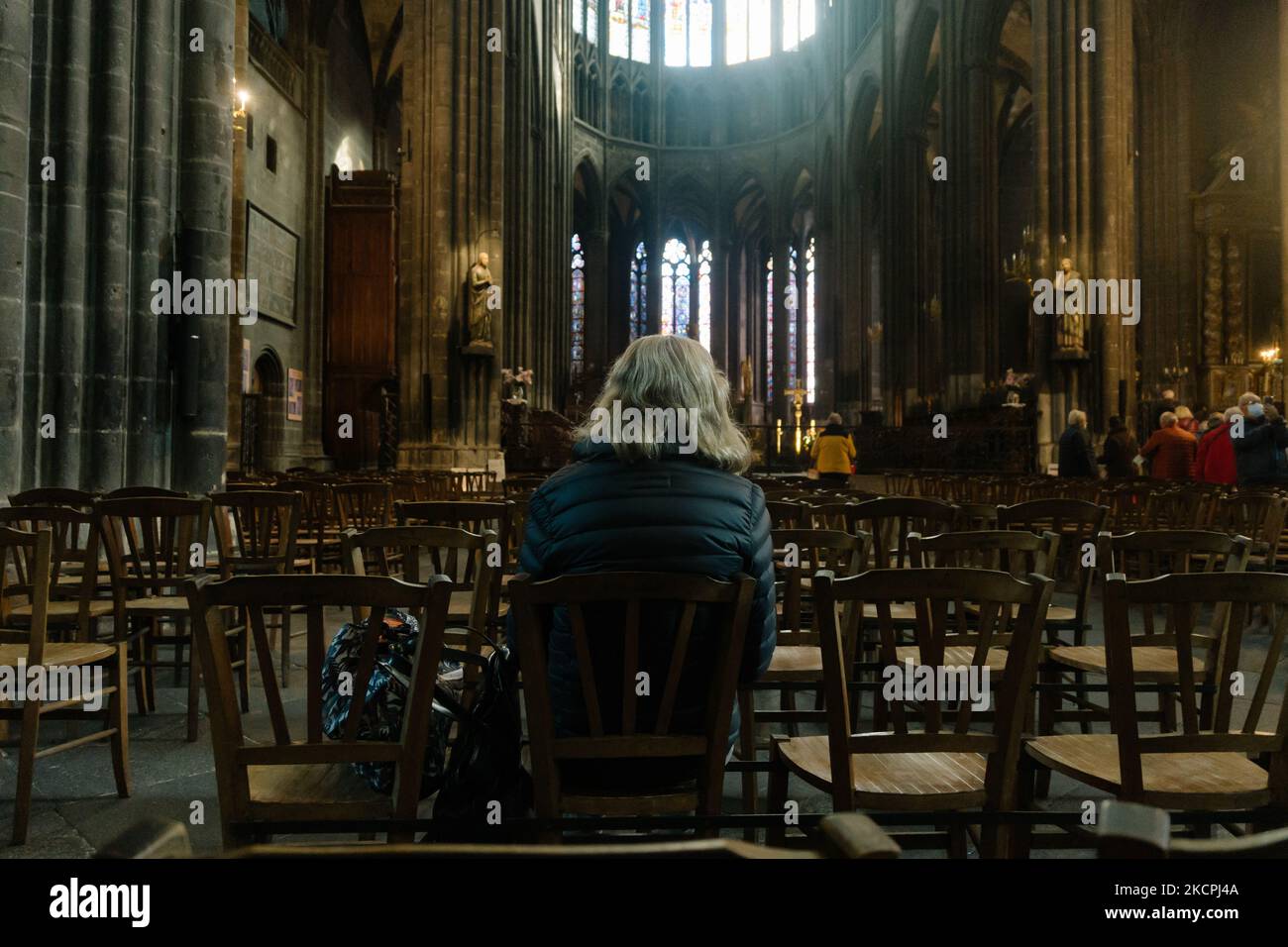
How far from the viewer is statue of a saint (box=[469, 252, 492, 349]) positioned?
15.6 meters

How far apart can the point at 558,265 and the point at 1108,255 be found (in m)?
14.7

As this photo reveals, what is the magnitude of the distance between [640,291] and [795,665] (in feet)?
113

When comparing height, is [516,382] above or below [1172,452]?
above

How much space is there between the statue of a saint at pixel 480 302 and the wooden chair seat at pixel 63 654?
1237cm

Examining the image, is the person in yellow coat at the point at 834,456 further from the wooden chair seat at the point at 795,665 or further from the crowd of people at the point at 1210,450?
the wooden chair seat at the point at 795,665

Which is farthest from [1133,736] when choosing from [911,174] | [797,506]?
[911,174]

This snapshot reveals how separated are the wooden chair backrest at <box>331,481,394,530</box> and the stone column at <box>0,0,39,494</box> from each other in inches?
79.9

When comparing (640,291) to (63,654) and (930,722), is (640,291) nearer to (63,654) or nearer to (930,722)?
(63,654)

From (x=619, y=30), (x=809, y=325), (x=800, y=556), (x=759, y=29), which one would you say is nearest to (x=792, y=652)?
(x=800, y=556)

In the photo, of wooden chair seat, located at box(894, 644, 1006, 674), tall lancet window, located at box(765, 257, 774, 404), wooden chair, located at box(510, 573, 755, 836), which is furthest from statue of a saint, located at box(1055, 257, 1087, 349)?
tall lancet window, located at box(765, 257, 774, 404)

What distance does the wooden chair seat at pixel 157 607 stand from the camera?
4.25 m

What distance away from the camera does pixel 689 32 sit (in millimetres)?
35781

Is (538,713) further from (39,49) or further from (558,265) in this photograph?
(558,265)

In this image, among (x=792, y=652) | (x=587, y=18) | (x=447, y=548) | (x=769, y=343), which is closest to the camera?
(x=447, y=548)
